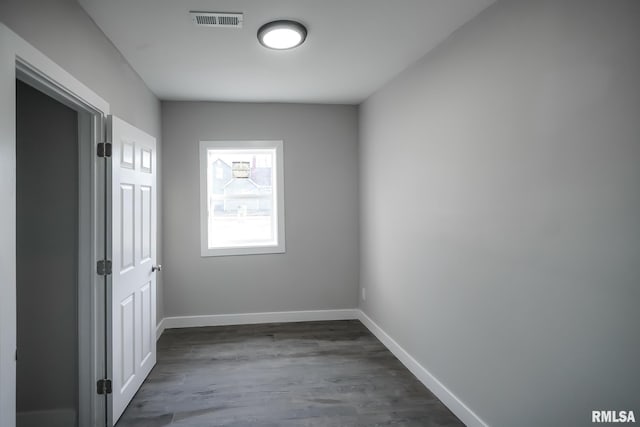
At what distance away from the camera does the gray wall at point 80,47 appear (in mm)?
1609

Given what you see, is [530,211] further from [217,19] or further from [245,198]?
[245,198]

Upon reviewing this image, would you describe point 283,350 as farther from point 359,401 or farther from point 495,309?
point 495,309

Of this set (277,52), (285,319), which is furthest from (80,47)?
(285,319)

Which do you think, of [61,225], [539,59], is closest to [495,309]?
[539,59]

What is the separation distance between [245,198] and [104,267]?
237 centimetres

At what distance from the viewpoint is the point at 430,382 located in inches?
114

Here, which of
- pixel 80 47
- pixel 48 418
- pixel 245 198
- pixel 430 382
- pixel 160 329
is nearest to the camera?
pixel 80 47

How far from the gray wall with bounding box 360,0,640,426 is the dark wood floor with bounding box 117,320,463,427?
439mm

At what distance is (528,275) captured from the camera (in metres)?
1.92

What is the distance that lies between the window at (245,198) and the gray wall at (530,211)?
1895 mm

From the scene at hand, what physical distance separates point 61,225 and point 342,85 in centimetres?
270

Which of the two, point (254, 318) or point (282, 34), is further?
point (254, 318)

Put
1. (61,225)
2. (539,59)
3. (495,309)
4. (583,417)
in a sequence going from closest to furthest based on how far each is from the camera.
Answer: (583,417) → (539,59) → (495,309) → (61,225)

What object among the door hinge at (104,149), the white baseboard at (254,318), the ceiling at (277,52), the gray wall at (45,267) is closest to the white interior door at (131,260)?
the door hinge at (104,149)
